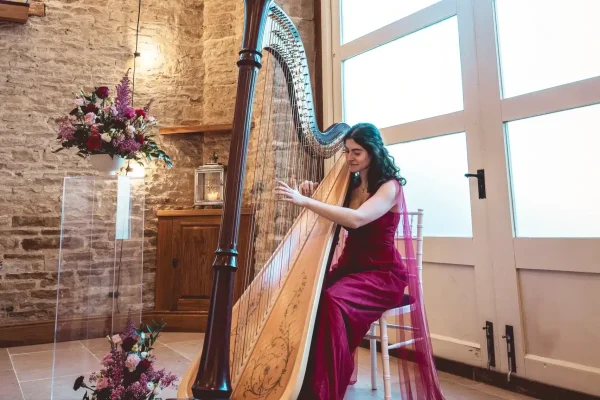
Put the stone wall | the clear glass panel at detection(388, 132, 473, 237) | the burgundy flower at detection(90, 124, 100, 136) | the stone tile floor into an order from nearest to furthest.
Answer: the stone tile floor, the burgundy flower at detection(90, 124, 100, 136), the clear glass panel at detection(388, 132, 473, 237), the stone wall

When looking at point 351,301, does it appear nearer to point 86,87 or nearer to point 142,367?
point 142,367

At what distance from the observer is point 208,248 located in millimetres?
3701

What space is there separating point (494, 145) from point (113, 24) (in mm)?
3912

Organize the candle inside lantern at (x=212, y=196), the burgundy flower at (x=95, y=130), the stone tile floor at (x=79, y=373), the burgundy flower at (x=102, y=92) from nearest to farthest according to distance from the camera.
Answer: the stone tile floor at (x=79, y=373) → the burgundy flower at (x=95, y=130) → the burgundy flower at (x=102, y=92) → the candle inside lantern at (x=212, y=196)

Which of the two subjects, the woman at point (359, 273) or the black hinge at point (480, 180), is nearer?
the woman at point (359, 273)

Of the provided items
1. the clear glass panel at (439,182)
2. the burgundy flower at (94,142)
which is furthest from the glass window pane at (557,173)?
the burgundy flower at (94,142)

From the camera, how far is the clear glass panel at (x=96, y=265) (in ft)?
6.23

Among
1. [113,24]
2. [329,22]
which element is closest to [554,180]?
[329,22]

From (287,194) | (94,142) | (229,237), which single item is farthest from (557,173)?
(94,142)

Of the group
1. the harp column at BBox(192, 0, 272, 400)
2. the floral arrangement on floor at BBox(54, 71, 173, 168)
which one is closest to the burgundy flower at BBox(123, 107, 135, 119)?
the floral arrangement on floor at BBox(54, 71, 173, 168)

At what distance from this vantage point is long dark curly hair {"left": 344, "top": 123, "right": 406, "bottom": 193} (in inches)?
72.2

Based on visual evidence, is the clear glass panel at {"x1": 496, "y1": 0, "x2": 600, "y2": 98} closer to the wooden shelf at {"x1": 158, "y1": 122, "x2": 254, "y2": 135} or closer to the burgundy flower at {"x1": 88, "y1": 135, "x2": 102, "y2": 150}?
the burgundy flower at {"x1": 88, "y1": 135, "x2": 102, "y2": 150}

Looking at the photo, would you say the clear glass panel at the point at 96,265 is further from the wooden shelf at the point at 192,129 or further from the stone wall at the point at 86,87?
the wooden shelf at the point at 192,129

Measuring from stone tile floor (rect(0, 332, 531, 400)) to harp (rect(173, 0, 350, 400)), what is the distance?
0.78 m
